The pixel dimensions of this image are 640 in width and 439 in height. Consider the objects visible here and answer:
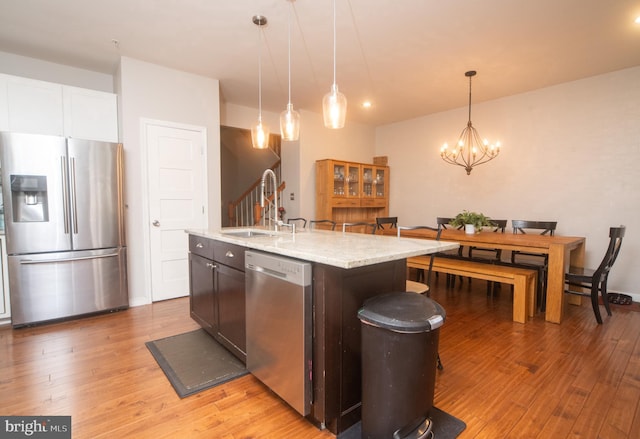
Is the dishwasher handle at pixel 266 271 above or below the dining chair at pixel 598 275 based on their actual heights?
above

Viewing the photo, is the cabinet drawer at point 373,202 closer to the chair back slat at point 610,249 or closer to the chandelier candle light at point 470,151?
the chandelier candle light at point 470,151

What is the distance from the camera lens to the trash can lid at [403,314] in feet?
4.10

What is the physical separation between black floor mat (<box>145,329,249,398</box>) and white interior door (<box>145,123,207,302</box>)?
1.24m

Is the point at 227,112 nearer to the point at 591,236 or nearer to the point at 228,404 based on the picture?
the point at 228,404

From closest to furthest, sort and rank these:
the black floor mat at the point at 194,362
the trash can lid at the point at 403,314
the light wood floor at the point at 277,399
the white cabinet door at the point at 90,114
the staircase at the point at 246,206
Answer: the trash can lid at the point at 403,314 → the light wood floor at the point at 277,399 → the black floor mat at the point at 194,362 → the white cabinet door at the point at 90,114 → the staircase at the point at 246,206

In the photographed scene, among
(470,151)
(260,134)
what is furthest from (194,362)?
(470,151)

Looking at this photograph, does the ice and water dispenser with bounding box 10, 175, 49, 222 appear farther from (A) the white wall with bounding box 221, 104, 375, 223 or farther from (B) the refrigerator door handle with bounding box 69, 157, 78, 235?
(A) the white wall with bounding box 221, 104, 375, 223

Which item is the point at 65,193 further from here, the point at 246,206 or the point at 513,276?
the point at 513,276

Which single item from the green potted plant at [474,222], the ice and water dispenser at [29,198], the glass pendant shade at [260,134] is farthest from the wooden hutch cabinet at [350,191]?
the ice and water dispenser at [29,198]

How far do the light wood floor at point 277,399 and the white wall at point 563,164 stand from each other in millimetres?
1535

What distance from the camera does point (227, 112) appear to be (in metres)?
4.77

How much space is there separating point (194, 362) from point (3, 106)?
123 inches

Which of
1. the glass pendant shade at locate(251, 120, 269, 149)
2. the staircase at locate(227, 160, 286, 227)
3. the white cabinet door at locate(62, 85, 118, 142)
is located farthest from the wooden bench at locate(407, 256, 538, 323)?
the white cabinet door at locate(62, 85, 118, 142)

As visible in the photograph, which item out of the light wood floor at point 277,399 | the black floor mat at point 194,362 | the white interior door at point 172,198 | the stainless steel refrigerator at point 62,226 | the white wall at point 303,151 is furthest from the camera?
the white wall at point 303,151
